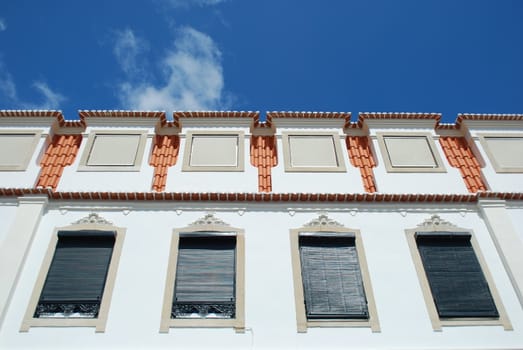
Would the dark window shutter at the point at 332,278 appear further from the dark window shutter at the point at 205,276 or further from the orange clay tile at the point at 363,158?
the orange clay tile at the point at 363,158

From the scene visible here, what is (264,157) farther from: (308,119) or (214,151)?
(308,119)

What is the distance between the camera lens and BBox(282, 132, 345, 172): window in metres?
10.8

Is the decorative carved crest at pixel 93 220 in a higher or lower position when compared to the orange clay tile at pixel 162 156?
lower

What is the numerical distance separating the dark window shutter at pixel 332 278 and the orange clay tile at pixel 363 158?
179 centimetres

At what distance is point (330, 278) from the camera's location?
8781mm

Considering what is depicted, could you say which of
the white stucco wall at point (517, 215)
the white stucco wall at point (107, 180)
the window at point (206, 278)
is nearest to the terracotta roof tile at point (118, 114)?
the white stucco wall at point (107, 180)

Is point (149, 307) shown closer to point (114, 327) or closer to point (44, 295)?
point (114, 327)

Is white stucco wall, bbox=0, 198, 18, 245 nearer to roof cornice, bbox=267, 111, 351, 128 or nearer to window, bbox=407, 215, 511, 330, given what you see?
roof cornice, bbox=267, 111, 351, 128

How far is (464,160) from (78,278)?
29.4 feet

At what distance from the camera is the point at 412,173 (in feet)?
35.2

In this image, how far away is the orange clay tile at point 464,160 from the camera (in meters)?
10.6

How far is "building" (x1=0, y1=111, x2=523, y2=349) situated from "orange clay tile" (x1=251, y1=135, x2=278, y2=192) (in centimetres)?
4

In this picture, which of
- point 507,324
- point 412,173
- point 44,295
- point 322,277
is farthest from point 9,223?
point 507,324

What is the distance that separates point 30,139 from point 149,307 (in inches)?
225
